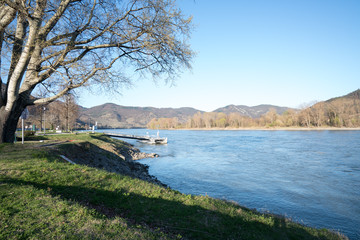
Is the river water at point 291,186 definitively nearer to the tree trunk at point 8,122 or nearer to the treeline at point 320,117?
the tree trunk at point 8,122

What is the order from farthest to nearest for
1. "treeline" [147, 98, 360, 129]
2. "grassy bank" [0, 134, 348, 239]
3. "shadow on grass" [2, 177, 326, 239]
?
"treeline" [147, 98, 360, 129] < "shadow on grass" [2, 177, 326, 239] < "grassy bank" [0, 134, 348, 239]

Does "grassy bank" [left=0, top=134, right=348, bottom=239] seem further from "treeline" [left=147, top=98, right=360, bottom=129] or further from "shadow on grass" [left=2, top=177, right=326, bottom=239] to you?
"treeline" [left=147, top=98, right=360, bottom=129]

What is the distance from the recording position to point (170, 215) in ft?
18.5

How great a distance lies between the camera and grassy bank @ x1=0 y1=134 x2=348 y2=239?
3.99m

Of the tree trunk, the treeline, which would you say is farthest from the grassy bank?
the treeline

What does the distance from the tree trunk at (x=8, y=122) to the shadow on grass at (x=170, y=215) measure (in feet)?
19.3

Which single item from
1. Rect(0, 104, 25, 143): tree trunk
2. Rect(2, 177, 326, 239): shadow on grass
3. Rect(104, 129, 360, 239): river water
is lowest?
Rect(104, 129, 360, 239): river water

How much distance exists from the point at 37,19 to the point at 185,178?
13648 millimetres

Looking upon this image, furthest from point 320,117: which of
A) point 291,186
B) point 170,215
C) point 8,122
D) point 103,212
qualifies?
point 103,212

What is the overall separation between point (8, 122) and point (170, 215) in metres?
9.85

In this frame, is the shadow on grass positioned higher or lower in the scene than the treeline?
lower

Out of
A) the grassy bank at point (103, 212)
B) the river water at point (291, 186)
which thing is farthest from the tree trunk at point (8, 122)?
the river water at point (291, 186)

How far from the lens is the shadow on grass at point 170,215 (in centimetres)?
516

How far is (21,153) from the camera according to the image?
9328mm
